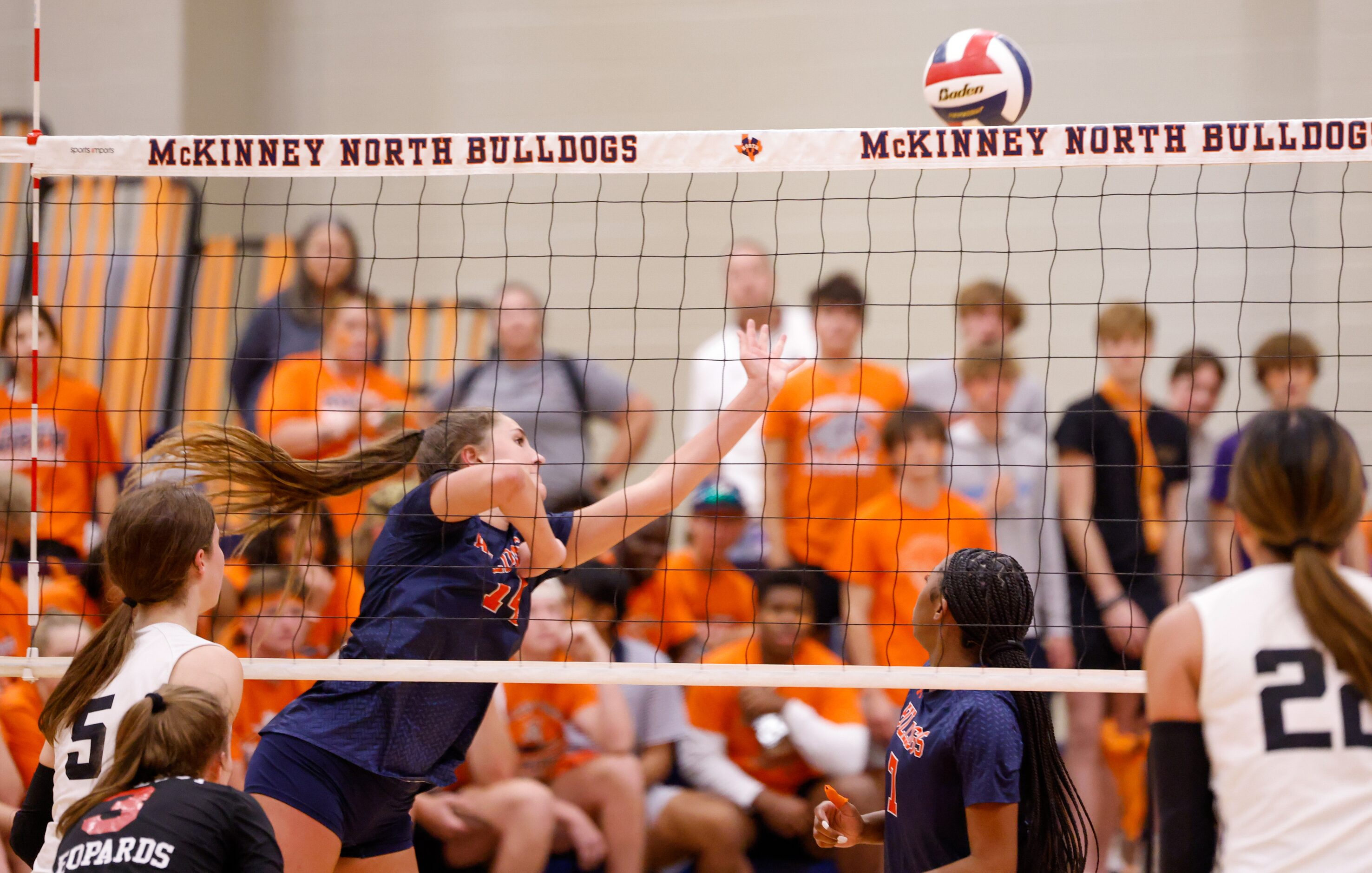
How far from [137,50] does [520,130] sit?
7.49 ft

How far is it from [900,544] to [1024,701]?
8.16ft

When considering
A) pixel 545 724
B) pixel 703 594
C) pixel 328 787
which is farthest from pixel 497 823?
pixel 328 787

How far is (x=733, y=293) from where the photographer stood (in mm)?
6348

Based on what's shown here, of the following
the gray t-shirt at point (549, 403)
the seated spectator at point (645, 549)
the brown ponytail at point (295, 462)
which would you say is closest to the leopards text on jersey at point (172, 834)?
the brown ponytail at point (295, 462)

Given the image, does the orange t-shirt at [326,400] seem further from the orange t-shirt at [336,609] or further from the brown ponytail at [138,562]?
the brown ponytail at [138,562]

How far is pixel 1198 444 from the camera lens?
6.33 metres

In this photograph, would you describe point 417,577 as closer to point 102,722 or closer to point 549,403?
point 102,722

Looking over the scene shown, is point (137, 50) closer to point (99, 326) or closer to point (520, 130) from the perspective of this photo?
point (99, 326)

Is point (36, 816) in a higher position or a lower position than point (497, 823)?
higher

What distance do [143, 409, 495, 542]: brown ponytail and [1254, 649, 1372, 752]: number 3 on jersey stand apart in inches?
89.2

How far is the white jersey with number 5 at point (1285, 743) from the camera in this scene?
2.10m

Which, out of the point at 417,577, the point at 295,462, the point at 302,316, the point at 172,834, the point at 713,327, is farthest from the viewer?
the point at 713,327

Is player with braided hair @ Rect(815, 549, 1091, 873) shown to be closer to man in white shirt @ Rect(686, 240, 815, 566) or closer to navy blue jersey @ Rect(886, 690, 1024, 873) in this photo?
navy blue jersey @ Rect(886, 690, 1024, 873)

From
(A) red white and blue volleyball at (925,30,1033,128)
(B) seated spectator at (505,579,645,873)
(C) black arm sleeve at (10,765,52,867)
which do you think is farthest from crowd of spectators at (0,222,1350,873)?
(C) black arm sleeve at (10,765,52,867)
